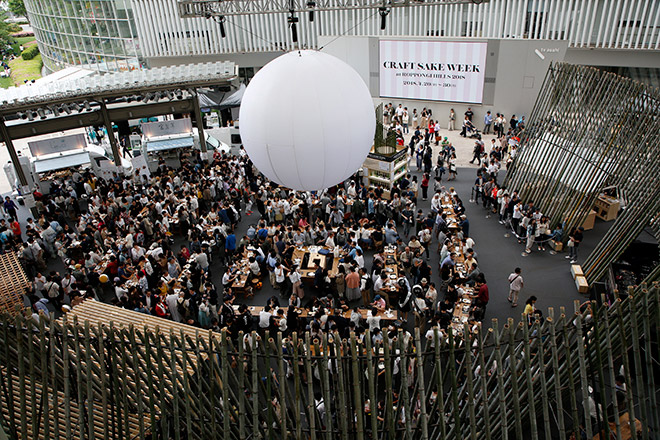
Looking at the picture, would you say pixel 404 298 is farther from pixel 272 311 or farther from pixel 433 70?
pixel 433 70

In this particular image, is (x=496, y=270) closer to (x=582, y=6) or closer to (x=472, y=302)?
(x=472, y=302)

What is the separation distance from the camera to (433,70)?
2303 cm

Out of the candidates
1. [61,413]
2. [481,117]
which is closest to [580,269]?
[61,413]

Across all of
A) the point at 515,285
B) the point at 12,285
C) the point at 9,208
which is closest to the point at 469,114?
the point at 515,285

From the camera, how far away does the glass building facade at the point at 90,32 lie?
95.0 feet

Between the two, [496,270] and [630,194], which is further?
[496,270]

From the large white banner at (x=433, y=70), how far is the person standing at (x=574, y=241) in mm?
11466

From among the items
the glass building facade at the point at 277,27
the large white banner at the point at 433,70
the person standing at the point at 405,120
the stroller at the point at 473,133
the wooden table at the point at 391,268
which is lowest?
the stroller at the point at 473,133

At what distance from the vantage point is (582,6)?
70.6ft

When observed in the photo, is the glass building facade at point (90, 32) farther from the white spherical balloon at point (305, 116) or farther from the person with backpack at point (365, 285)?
the white spherical balloon at point (305, 116)

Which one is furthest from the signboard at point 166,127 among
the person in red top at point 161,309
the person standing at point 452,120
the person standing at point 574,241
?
the person standing at point 574,241

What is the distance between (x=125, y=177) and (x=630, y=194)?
54.0 feet

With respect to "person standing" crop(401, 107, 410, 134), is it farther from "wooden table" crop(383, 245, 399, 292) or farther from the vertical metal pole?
the vertical metal pole

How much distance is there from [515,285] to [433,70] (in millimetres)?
14737
